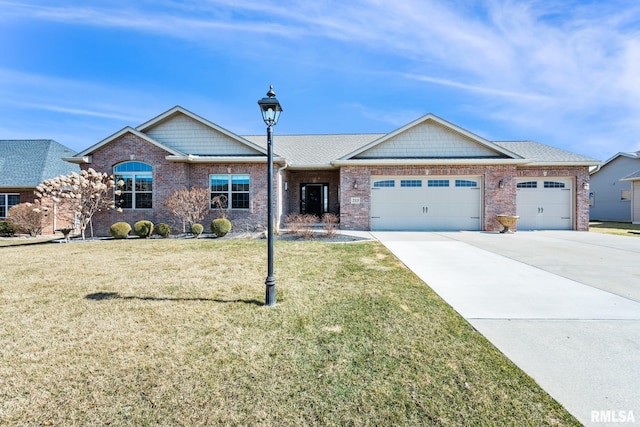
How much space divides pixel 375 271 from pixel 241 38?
942cm

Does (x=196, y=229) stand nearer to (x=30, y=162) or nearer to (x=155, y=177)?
(x=155, y=177)

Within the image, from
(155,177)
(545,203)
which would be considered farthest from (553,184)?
(155,177)

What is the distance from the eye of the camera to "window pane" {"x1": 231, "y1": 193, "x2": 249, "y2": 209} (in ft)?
47.1

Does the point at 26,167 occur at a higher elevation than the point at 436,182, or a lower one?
higher

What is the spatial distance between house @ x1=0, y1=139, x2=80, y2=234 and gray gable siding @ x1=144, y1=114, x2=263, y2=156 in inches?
220

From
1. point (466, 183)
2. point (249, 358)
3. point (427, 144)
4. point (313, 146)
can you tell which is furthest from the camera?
point (313, 146)

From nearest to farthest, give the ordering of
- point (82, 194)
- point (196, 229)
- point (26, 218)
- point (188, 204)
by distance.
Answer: point (82, 194)
point (196, 229)
point (188, 204)
point (26, 218)

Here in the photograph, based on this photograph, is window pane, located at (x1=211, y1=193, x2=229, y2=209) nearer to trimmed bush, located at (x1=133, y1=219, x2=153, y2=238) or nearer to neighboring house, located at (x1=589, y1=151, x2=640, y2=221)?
trimmed bush, located at (x1=133, y1=219, x2=153, y2=238)

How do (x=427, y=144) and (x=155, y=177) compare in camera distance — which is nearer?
(x=155, y=177)

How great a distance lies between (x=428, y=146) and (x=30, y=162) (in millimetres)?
24390

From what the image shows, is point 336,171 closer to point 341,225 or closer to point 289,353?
point 341,225

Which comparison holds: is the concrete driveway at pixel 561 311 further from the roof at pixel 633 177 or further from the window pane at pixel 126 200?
the roof at pixel 633 177

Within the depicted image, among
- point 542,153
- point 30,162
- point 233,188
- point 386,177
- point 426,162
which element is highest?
point 542,153

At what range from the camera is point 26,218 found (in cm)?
1456
